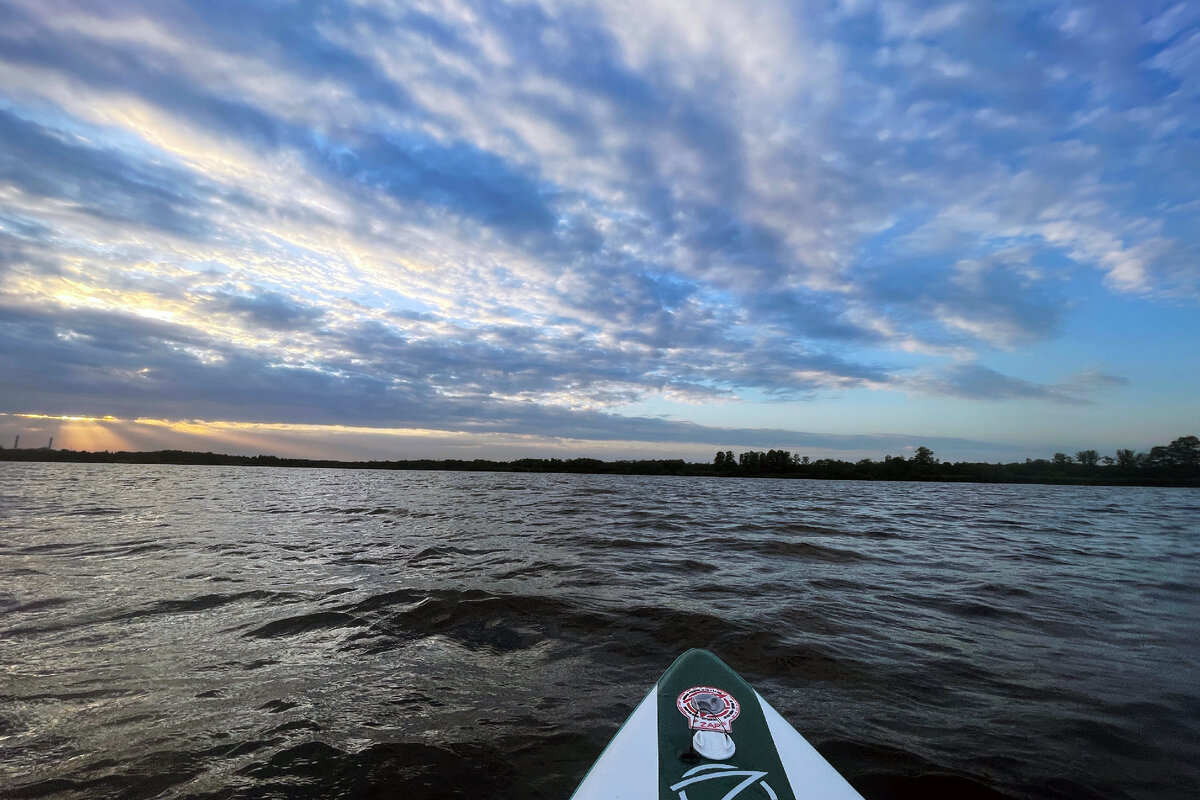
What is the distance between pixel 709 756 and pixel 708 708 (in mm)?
424

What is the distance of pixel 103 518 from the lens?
16.0 m

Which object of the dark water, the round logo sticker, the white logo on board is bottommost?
the dark water

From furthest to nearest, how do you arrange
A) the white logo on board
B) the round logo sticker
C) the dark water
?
the dark water
the round logo sticker
the white logo on board

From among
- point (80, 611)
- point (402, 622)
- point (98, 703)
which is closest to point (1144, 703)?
point (402, 622)

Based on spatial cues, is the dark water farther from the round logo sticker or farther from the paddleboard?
the round logo sticker

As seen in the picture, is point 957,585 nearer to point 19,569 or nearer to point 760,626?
point 760,626

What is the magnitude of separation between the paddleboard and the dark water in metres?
0.71

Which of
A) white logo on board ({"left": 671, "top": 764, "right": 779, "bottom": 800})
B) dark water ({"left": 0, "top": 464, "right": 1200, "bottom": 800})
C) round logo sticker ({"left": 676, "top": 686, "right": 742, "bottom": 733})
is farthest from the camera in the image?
dark water ({"left": 0, "top": 464, "right": 1200, "bottom": 800})

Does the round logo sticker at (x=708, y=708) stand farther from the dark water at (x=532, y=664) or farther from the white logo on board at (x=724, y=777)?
the dark water at (x=532, y=664)

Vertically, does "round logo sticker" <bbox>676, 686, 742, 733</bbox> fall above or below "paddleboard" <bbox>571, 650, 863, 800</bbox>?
above

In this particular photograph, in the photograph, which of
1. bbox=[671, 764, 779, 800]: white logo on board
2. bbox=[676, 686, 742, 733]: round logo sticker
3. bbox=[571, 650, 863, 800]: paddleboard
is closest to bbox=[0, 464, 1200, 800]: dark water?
bbox=[571, 650, 863, 800]: paddleboard

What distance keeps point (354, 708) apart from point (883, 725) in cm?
425

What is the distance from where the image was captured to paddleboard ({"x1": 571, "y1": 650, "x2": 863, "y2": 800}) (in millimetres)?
2672

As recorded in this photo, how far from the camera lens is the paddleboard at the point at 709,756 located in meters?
2.67
